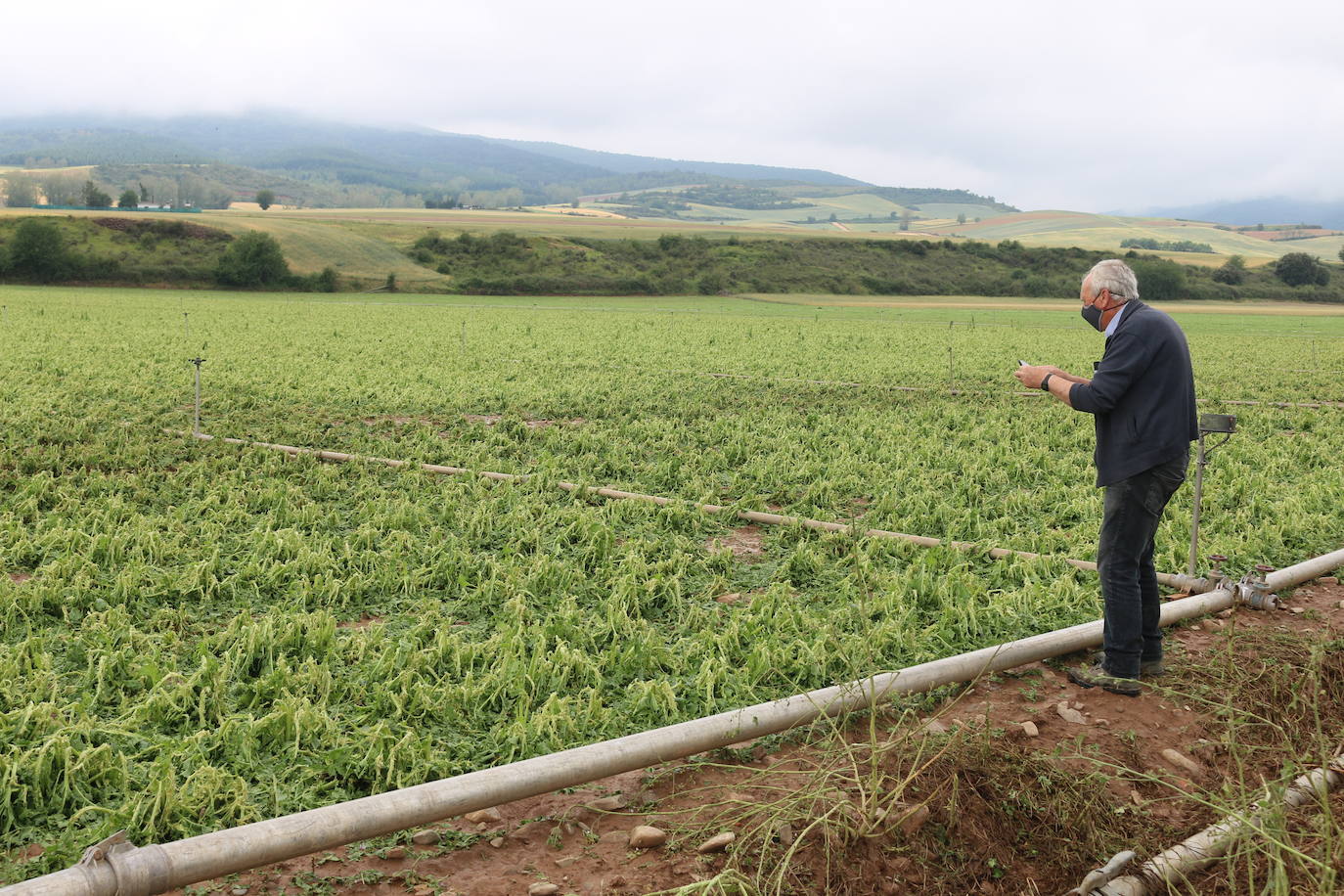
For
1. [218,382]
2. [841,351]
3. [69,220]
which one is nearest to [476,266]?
[69,220]

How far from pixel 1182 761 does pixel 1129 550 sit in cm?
139

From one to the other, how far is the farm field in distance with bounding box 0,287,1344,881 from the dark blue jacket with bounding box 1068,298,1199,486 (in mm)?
1812

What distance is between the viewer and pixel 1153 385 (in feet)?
20.4

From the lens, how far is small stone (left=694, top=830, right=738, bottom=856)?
4.46 metres

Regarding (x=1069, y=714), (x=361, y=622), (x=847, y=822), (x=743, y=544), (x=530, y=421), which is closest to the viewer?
(x=847, y=822)

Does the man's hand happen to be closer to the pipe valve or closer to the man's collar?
the man's collar

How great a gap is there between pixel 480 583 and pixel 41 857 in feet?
12.7

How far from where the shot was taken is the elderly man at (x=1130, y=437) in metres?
6.16

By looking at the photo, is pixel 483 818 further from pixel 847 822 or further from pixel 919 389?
pixel 919 389

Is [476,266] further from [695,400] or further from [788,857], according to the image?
[788,857]

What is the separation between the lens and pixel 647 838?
15.0ft

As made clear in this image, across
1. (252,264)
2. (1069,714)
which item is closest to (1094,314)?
(1069,714)

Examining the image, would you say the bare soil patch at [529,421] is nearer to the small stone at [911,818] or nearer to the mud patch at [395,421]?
the mud patch at [395,421]

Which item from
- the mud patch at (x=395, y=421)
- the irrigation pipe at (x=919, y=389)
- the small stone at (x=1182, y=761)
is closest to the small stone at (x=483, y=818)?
the small stone at (x=1182, y=761)
